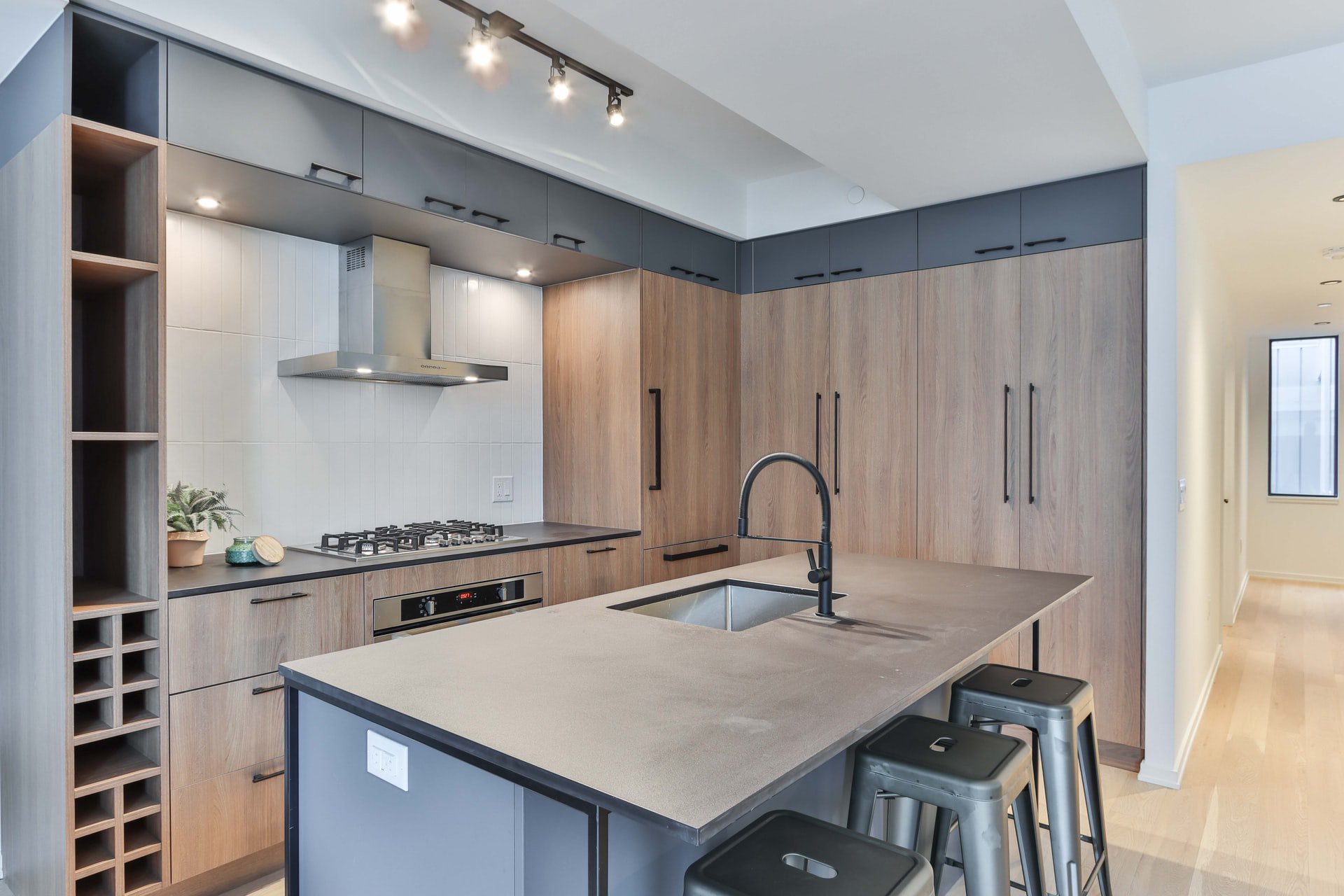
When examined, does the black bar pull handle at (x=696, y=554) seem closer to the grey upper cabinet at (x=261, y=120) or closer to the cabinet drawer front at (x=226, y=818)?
the cabinet drawer front at (x=226, y=818)

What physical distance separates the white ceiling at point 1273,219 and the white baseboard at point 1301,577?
9.78ft

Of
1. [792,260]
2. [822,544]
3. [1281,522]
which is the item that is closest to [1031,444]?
[792,260]

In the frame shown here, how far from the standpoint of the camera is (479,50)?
7.75 ft

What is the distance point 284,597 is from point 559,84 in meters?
1.91

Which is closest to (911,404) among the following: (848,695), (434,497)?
(434,497)

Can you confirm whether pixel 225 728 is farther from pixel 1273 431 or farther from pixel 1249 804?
pixel 1273 431

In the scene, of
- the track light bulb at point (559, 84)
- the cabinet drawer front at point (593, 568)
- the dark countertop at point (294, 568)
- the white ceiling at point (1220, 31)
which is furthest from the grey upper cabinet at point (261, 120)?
the white ceiling at point (1220, 31)

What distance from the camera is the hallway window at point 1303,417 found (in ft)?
23.6

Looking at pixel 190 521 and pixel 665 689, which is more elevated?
pixel 190 521

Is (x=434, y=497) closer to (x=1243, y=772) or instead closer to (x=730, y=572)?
(x=730, y=572)

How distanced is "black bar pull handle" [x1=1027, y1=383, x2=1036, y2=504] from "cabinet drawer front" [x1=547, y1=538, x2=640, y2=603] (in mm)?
1751

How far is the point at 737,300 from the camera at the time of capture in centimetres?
431

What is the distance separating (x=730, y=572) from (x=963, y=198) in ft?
7.20

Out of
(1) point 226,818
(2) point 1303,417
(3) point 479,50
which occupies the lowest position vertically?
(1) point 226,818
